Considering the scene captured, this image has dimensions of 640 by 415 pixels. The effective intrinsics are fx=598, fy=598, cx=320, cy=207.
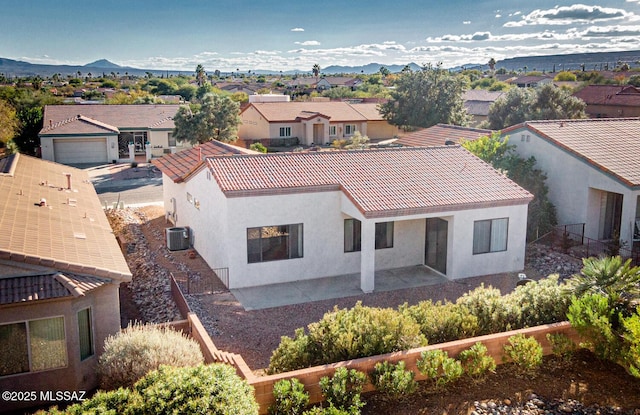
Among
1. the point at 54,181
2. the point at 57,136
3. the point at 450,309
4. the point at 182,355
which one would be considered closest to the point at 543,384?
the point at 450,309

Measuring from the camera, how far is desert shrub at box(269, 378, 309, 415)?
988cm

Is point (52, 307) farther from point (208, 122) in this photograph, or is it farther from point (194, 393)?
point (208, 122)

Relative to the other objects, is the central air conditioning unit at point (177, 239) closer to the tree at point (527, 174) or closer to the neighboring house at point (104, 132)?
the tree at point (527, 174)

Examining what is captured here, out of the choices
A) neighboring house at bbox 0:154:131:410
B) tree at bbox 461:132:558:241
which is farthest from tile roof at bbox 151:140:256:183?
tree at bbox 461:132:558:241

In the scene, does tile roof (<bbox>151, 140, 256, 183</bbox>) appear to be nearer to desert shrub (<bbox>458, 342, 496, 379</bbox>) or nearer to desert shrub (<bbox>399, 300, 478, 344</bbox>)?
desert shrub (<bbox>399, 300, 478, 344</bbox>)

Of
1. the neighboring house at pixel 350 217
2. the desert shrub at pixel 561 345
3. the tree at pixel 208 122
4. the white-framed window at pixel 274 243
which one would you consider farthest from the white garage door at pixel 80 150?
the desert shrub at pixel 561 345

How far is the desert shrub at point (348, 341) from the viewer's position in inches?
442

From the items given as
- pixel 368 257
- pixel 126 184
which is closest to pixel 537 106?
pixel 126 184

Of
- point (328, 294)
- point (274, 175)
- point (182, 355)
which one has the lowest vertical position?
point (328, 294)

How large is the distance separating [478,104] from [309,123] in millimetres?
21614

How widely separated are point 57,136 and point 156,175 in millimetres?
10065

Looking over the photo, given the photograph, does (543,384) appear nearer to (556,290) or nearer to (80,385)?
(556,290)

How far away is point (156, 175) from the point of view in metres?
46.1

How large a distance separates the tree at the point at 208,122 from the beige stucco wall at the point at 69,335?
119ft
